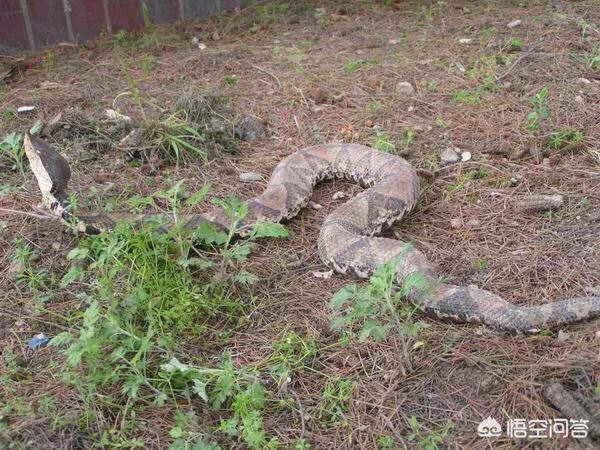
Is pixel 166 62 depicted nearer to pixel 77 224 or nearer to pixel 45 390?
pixel 77 224

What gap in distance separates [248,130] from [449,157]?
1564 millimetres

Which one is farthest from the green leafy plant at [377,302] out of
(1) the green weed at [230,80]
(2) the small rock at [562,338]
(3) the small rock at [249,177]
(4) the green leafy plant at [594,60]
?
(4) the green leafy plant at [594,60]

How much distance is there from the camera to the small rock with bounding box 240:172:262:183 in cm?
431

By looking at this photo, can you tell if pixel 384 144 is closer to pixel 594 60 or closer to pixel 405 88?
pixel 405 88

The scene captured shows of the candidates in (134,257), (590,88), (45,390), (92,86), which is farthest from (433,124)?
(45,390)

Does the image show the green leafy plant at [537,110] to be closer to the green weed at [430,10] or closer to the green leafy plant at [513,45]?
the green leafy plant at [513,45]

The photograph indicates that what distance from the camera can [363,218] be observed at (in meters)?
3.75

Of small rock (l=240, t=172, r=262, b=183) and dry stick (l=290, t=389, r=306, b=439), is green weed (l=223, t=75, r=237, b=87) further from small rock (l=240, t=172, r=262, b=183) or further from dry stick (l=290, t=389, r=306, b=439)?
dry stick (l=290, t=389, r=306, b=439)

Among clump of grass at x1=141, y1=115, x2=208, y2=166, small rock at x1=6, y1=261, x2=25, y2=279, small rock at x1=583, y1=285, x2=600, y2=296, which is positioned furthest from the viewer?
clump of grass at x1=141, y1=115, x2=208, y2=166

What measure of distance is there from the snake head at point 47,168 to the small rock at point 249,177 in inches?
46.0

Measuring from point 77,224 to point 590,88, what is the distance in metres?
3.97

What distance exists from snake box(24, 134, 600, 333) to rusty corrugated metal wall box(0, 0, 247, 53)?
2632mm

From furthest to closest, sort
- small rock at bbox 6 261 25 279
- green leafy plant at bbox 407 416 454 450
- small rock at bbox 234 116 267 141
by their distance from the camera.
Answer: small rock at bbox 234 116 267 141 → small rock at bbox 6 261 25 279 → green leafy plant at bbox 407 416 454 450

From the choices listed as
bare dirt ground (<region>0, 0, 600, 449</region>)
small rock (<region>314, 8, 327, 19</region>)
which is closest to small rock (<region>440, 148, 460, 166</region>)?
bare dirt ground (<region>0, 0, 600, 449</region>)
